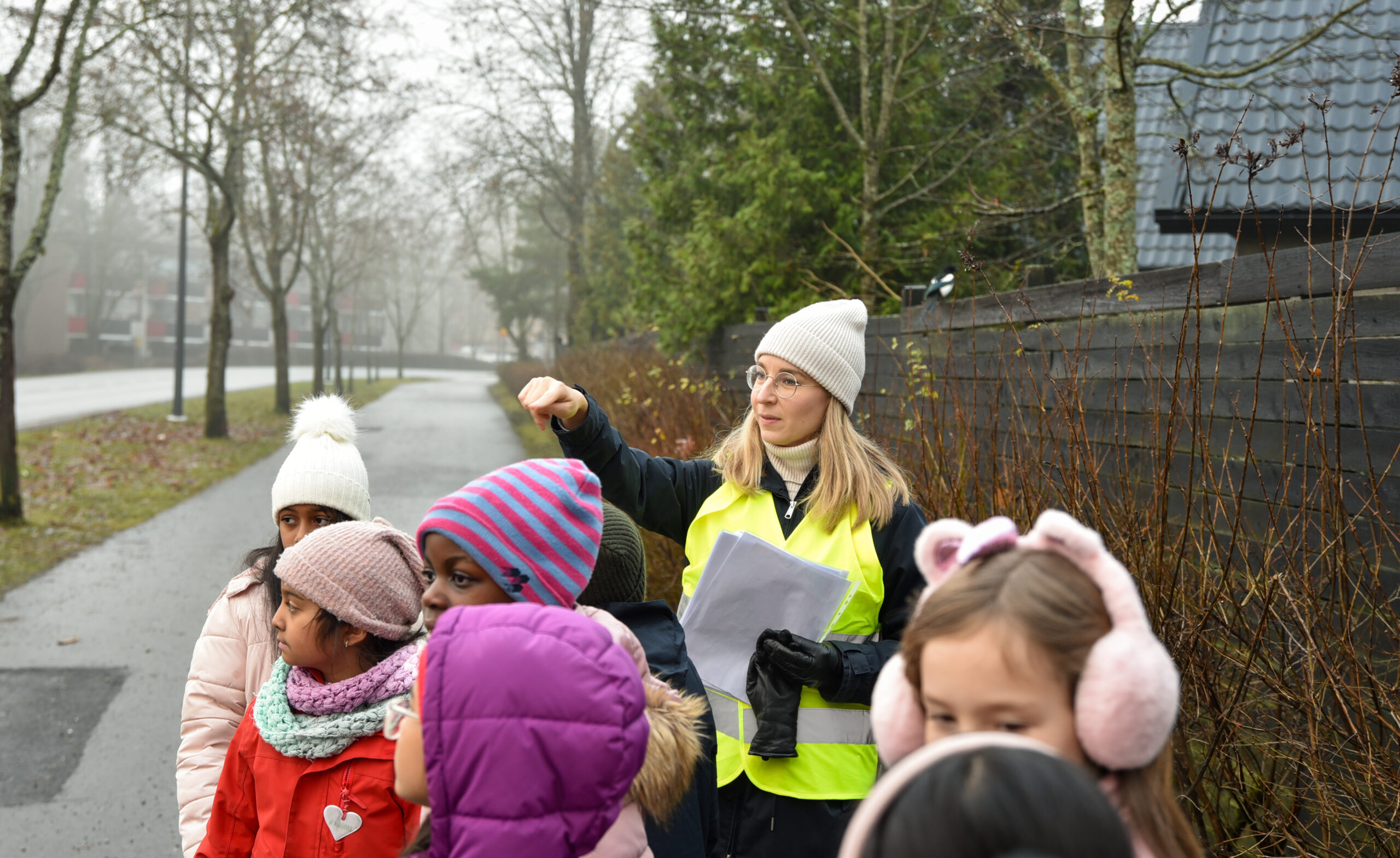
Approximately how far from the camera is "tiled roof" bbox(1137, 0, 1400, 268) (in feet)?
25.8

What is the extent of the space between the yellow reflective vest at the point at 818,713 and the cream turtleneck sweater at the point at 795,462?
2.7 inches

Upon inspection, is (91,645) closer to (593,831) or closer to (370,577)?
(370,577)

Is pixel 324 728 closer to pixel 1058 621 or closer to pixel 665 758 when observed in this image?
pixel 665 758

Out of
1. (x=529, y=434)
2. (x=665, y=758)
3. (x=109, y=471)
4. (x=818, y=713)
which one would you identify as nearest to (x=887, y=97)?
(x=818, y=713)

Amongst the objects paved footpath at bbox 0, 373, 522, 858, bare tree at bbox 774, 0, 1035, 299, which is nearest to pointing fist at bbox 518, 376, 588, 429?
paved footpath at bbox 0, 373, 522, 858

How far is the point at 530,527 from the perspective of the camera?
5.79 feet

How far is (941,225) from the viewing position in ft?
29.6

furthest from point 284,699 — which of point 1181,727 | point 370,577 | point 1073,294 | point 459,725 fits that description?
point 1073,294

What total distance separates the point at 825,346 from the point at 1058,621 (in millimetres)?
1436

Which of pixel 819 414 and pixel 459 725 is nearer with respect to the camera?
pixel 459 725

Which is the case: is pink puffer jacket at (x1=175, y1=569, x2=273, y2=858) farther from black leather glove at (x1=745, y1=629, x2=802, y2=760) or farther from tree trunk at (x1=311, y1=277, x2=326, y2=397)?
tree trunk at (x1=311, y1=277, x2=326, y2=397)

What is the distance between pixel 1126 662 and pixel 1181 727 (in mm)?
1580

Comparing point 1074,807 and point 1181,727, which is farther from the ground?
point 1074,807

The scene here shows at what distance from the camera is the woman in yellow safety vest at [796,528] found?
224 centimetres
